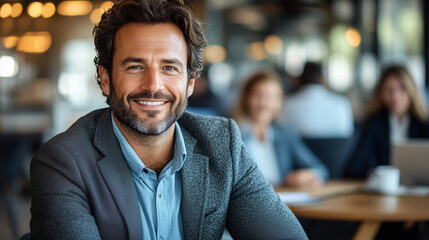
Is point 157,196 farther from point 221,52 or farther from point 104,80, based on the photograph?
point 221,52

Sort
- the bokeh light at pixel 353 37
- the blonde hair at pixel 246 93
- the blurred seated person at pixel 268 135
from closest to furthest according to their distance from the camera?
the blurred seated person at pixel 268 135
the blonde hair at pixel 246 93
the bokeh light at pixel 353 37

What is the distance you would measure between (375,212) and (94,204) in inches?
52.2

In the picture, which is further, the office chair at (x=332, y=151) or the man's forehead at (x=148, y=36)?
the office chair at (x=332, y=151)

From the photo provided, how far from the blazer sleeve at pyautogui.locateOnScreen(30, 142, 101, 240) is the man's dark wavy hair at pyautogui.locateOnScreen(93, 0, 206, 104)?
351 millimetres

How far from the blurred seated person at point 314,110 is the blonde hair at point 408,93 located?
83cm

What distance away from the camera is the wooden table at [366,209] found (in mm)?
2291

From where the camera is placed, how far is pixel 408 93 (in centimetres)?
383

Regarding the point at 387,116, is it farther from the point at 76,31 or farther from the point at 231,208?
the point at 76,31

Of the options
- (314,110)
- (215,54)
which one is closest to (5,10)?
(215,54)

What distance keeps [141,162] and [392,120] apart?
2745mm

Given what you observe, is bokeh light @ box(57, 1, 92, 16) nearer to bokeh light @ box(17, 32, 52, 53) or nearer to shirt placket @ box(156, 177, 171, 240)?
bokeh light @ box(17, 32, 52, 53)

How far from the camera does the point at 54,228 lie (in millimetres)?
1374

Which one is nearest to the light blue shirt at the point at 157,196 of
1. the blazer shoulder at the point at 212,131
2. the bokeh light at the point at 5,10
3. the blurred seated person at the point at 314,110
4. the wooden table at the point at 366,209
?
the blazer shoulder at the point at 212,131

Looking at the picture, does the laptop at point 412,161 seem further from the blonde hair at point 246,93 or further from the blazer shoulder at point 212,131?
the blazer shoulder at point 212,131
